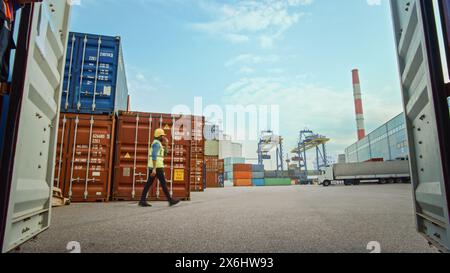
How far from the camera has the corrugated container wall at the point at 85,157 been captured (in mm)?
7027

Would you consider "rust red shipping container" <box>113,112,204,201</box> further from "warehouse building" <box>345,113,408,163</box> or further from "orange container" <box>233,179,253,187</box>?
"orange container" <box>233,179,253,187</box>

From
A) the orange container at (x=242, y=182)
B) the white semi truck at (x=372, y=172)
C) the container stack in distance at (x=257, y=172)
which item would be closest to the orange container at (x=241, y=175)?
the orange container at (x=242, y=182)

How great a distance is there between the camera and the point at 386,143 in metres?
34.8

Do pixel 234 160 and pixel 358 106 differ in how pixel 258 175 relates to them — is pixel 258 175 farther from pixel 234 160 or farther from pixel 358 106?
pixel 358 106

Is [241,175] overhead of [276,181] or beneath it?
overhead

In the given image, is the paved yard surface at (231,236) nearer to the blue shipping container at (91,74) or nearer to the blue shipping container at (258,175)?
the blue shipping container at (91,74)

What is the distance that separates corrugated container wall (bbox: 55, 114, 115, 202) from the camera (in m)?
7.03

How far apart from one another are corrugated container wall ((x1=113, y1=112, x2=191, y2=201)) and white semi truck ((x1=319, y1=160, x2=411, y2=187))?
2338 centimetres

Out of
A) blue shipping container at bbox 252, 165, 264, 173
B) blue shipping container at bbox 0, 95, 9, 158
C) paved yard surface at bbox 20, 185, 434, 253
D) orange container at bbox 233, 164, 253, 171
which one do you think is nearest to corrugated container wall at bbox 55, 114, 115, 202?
paved yard surface at bbox 20, 185, 434, 253

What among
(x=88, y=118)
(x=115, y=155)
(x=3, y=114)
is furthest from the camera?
(x=115, y=155)

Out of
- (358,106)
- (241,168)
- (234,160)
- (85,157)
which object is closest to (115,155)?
(85,157)

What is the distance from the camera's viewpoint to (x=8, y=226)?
1706 millimetres

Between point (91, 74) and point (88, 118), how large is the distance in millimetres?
1456

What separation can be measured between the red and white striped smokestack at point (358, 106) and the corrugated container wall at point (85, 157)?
45.1 m
